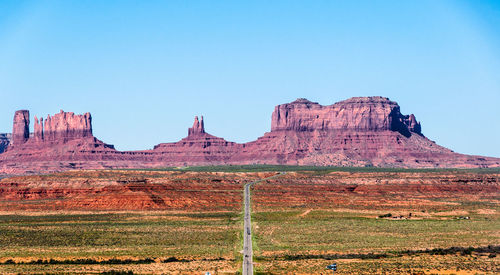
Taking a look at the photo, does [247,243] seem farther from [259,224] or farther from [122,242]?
[259,224]

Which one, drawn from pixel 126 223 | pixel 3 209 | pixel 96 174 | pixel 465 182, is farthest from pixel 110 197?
pixel 465 182

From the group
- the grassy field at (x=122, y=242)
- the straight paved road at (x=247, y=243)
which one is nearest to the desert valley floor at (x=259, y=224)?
the grassy field at (x=122, y=242)

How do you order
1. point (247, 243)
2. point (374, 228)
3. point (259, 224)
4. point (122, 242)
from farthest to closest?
point (259, 224)
point (374, 228)
point (122, 242)
point (247, 243)

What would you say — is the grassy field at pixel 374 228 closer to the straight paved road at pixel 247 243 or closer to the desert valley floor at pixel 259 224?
the desert valley floor at pixel 259 224

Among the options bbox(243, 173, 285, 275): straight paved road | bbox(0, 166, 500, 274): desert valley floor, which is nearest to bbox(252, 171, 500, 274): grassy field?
bbox(0, 166, 500, 274): desert valley floor

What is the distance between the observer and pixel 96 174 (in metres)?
175

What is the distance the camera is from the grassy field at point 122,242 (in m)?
63.2

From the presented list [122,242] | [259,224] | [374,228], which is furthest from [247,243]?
[374,228]

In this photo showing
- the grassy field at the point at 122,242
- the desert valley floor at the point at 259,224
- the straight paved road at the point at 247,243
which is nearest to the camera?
the straight paved road at the point at 247,243

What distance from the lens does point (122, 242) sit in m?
79.4

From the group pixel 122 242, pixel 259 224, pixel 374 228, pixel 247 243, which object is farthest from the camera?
pixel 259 224

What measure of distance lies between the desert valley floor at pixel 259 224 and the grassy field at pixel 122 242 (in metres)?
0.12

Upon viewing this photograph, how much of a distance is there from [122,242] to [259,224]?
2174 centimetres

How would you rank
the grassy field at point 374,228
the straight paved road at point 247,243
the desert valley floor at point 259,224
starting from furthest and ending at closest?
the desert valley floor at point 259,224
the grassy field at point 374,228
the straight paved road at point 247,243
